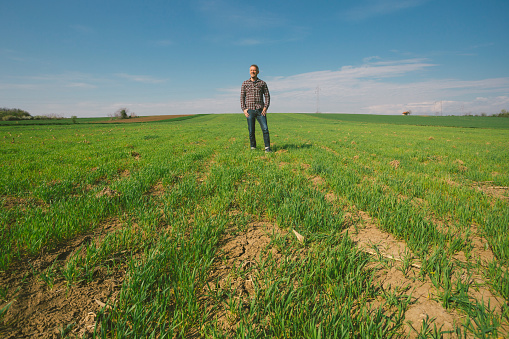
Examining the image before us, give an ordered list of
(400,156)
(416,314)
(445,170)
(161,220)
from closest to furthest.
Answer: (416,314) → (161,220) → (445,170) → (400,156)

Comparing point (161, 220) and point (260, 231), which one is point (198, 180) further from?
point (260, 231)

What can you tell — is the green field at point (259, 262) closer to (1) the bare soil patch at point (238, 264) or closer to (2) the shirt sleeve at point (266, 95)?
(1) the bare soil patch at point (238, 264)

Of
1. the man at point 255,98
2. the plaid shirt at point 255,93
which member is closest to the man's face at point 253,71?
the man at point 255,98

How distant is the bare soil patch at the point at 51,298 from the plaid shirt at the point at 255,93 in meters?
6.35

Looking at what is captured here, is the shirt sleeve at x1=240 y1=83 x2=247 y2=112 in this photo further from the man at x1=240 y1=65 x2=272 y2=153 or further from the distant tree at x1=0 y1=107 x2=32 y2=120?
the distant tree at x1=0 y1=107 x2=32 y2=120

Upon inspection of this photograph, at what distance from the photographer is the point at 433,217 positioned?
270 centimetres

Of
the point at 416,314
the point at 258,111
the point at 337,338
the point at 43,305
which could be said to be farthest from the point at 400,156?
the point at 43,305

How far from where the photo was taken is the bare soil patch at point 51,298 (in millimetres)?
1182

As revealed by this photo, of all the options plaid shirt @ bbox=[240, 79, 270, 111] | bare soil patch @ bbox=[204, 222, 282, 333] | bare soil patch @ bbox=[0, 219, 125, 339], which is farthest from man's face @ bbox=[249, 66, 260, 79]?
bare soil patch @ bbox=[0, 219, 125, 339]

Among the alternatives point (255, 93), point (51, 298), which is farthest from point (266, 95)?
point (51, 298)

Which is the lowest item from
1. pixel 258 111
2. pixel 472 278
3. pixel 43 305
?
pixel 472 278

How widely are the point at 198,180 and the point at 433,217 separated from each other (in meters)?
3.78

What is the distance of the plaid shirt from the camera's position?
714 cm

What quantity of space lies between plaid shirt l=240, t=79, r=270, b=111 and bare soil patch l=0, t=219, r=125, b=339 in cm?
635
